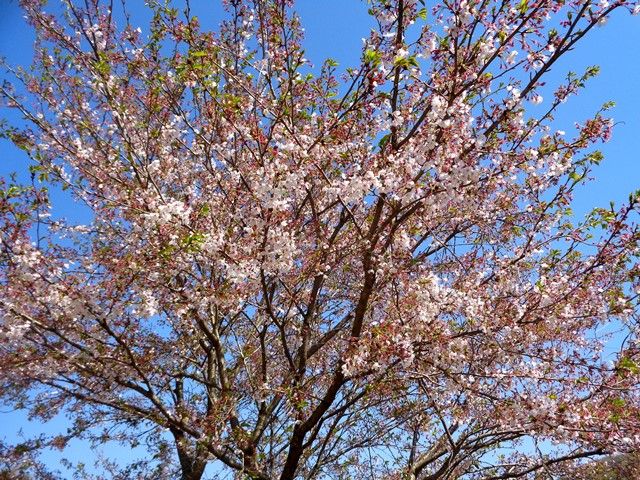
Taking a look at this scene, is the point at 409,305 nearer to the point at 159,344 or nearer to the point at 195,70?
the point at 195,70

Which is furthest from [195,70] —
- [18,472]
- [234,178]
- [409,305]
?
[18,472]

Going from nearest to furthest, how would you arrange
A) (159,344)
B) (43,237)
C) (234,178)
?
(43,237)
(234,178)
(159,344)

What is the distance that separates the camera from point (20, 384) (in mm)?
7191

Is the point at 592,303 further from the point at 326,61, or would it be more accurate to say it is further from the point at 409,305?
the point at 326,61

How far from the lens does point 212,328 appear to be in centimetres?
695

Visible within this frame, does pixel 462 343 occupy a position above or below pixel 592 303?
below

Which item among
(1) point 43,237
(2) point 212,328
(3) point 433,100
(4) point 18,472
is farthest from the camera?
(4) point 18,472

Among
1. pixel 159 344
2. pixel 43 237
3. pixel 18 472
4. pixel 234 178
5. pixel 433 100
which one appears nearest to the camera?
pixel 433 100

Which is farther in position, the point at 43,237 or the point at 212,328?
the point at 212,328

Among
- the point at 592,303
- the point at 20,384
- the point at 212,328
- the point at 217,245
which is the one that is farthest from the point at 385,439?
the point at 20,384

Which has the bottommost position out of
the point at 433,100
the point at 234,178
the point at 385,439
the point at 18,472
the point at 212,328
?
the point at 18,472

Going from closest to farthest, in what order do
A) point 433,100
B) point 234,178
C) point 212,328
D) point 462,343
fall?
point 433,100
point 462,343
point 234,178
point 212,328

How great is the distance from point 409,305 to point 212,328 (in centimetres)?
311

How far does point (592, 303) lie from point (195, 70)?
16.3ft
